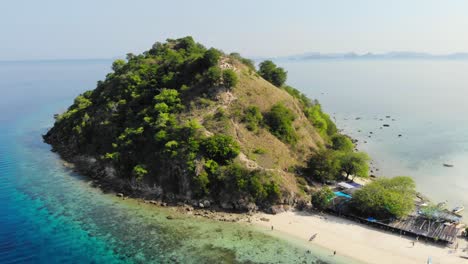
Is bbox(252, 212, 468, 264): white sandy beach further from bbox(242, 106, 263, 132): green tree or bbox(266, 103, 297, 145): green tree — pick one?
bbox(242, 106, 263, 132): green tree

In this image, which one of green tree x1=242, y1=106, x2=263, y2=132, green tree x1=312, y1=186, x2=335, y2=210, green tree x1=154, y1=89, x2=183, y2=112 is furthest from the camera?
green tree x1=154, y1=89, x2=183, y2=112

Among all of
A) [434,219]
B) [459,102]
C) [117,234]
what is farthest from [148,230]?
[459,102]

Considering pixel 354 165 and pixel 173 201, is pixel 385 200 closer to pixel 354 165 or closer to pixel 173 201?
pixel 354 165

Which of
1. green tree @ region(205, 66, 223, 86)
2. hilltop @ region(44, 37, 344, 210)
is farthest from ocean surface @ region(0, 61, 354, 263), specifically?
green tree @ region(205, 66, 223, 86)

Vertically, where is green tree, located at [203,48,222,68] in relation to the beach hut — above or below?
above

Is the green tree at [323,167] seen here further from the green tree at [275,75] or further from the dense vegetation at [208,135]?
the green tree at [275,75]

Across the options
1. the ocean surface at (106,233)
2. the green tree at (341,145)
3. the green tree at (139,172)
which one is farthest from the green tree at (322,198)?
the green tree at (139,172)

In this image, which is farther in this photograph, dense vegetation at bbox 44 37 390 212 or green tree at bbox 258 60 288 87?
green tree at bbox 258 60 288 87
